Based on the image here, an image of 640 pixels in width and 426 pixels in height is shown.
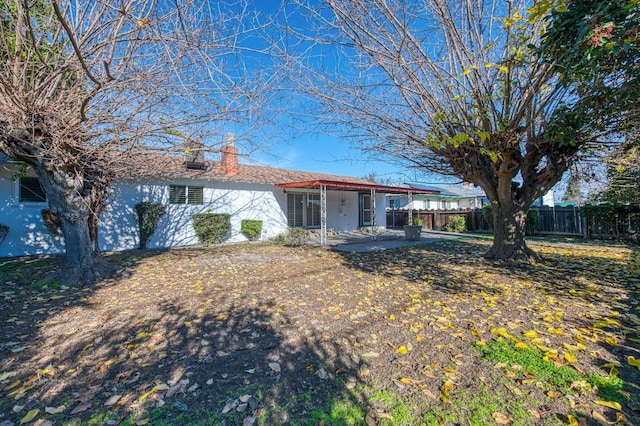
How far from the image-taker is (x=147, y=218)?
11.0 m

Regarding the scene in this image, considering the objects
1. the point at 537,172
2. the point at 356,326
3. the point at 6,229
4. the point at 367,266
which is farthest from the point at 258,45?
the point at 6,229

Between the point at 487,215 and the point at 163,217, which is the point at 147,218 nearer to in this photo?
the point at 163,217

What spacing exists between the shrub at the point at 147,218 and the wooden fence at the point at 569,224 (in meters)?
16.7

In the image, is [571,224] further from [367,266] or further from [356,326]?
[356,326]

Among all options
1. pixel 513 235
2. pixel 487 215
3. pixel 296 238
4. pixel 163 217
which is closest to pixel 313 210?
pixel 296 238

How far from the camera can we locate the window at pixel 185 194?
11891mm

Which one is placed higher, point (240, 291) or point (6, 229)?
point (6, 229)

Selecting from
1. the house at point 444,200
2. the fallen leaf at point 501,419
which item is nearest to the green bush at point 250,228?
the fallen leaf at point 501,419

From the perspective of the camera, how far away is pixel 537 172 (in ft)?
23.8

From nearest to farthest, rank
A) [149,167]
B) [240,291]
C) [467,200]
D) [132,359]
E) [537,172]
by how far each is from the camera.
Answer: [132,359] → [240,291] → [537,172] → [149,167] → [467,200]

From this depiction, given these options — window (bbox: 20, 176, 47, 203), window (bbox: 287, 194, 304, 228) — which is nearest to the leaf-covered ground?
window (bbox: 20, 176, 47, 203)

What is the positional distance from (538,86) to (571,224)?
12.6m

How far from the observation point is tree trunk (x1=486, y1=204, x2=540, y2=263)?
24.4 feet

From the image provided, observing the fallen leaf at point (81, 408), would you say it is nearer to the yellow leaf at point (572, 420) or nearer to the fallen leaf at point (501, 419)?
the fallen leaf at point (501, 419)
